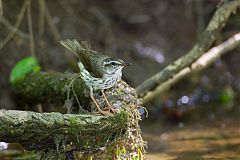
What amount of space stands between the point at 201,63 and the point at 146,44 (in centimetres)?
179

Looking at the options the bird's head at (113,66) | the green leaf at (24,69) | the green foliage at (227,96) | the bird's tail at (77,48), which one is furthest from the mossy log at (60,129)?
the green foliage at (227,96)

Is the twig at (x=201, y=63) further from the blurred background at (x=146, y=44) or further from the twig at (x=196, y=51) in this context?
the blurred background at (x=146, y=44)

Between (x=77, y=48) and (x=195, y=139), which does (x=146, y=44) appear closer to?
(x=195, y=139)

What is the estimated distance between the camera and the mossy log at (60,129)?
169 inches

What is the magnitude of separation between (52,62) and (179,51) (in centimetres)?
218

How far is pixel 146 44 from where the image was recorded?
8.86m

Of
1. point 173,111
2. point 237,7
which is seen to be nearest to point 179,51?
point 173,111

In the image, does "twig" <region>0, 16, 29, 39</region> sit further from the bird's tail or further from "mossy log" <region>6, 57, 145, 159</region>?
the bird's tail

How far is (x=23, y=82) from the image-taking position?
7098 mm

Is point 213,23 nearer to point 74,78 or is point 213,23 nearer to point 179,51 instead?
point 179,51

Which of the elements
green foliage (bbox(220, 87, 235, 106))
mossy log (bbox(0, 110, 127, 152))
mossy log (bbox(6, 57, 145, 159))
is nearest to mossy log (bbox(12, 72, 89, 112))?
mossy log (bbox(6, 57, 145, 159))

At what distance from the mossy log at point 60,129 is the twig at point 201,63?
2.06 meters

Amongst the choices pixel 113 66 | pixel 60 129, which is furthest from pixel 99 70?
pixel 60 129

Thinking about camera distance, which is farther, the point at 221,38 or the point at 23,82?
the point at 221,38
